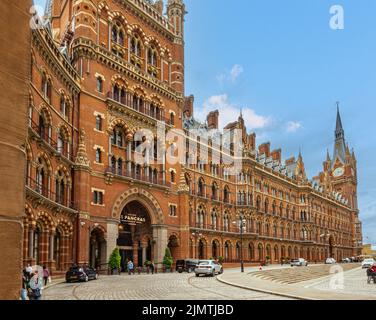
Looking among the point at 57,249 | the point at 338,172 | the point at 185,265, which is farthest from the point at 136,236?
the point at 338,172

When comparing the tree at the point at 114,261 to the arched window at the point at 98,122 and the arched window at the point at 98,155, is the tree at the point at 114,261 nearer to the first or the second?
the arched window at the point at 98,155

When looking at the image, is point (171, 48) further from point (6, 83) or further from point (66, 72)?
point (6, 83)

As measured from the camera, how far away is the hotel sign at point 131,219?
45.5 m

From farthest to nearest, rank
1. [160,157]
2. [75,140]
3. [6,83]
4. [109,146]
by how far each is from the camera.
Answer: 1. [160,157]
2. [109,146]
3. [75,140]
4. [6,83]

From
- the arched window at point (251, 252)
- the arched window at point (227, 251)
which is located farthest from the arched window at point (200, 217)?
the arched window at point (251, 252)

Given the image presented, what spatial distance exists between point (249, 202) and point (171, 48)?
2852 cm

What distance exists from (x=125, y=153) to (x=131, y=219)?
664 cm

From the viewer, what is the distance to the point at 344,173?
13412 cm

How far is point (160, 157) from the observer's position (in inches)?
1981

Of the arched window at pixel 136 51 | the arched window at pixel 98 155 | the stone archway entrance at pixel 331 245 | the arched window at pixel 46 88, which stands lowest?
the stone archway entrance at pixel 331 245

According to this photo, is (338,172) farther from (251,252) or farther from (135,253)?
(135,253)

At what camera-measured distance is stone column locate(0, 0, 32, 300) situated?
3.40m

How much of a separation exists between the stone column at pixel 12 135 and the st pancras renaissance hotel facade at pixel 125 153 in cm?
2394

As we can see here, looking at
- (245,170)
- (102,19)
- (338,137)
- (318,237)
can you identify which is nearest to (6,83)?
(102,19)
